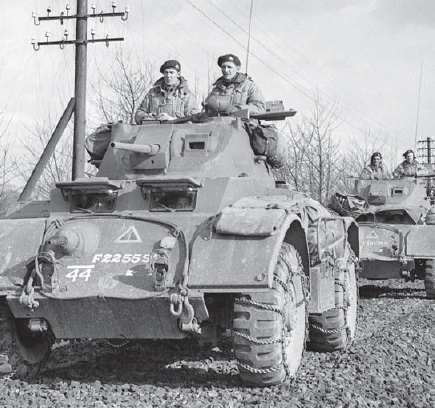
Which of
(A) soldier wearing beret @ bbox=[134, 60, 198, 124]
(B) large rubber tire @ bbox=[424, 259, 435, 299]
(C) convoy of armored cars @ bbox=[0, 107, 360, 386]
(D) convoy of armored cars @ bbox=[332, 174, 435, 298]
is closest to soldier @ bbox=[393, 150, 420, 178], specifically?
(D) convoy of armored cars @ bbox=[332, 174, 435, 298]

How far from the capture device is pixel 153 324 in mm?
6484

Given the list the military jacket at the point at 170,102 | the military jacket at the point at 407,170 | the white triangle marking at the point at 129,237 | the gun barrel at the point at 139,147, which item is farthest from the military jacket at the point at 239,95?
the military jacket at the point at 407,170

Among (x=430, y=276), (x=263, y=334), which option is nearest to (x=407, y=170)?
(x=430, y=276)

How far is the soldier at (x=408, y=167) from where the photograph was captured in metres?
19.2

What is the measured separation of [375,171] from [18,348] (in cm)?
1346

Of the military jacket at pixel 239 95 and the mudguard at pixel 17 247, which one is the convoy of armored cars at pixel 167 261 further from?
the military jacket at pixel 239 95

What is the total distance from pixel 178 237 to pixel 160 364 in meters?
1.83

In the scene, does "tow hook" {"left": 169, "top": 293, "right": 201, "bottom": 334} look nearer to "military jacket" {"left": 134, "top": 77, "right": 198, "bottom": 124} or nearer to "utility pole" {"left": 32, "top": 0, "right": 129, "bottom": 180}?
"military jacket" {"left": 134, "top": 77, "right": 198, "bottom": 124}

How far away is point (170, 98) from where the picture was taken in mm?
9758

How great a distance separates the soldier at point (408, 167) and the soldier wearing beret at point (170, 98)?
10.6 meters

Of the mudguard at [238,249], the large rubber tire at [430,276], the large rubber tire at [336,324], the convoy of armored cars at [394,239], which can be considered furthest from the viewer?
the convoy of armored cars at [394,239]

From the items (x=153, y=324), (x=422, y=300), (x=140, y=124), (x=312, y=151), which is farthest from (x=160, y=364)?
(x=312, y=151)

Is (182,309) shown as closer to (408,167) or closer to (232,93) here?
(232,93)

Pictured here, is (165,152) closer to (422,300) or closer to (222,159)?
(222,159)
